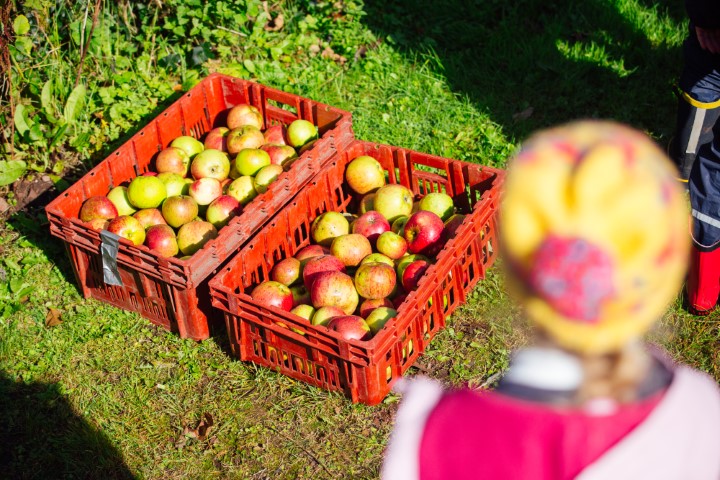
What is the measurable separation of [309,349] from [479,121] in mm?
2374

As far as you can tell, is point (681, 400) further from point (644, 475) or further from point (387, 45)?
point (387, 45)

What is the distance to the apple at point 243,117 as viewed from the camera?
209 inches

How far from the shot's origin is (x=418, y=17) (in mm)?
6648

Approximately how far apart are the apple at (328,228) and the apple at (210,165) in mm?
689

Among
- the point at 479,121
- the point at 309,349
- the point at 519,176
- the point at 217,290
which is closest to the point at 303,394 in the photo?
the point at 309,349

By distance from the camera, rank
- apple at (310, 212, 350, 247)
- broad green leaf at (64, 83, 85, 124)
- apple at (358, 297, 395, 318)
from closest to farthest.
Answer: apple at (358, 297, 395, 318) < apple at (310, 212, 350, 247) < broad green leaf at (64, 83, 85, 124)

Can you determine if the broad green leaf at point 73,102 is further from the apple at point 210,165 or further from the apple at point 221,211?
the apple at point 221,211

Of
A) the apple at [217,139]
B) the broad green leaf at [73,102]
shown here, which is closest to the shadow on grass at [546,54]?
the apple at [217,139]

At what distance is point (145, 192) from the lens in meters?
4.73

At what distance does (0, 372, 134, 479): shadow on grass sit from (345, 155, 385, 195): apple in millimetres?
1949

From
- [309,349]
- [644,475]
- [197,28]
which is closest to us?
[644,475]

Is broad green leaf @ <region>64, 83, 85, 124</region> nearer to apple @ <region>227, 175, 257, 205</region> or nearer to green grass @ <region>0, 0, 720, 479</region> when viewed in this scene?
green grass @ <region>0, 0, 720, 479</region>

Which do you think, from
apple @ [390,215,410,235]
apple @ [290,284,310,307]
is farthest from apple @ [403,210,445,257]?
apple @ [290,284,310,307]

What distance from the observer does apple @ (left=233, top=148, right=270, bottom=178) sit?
4.92 meters
